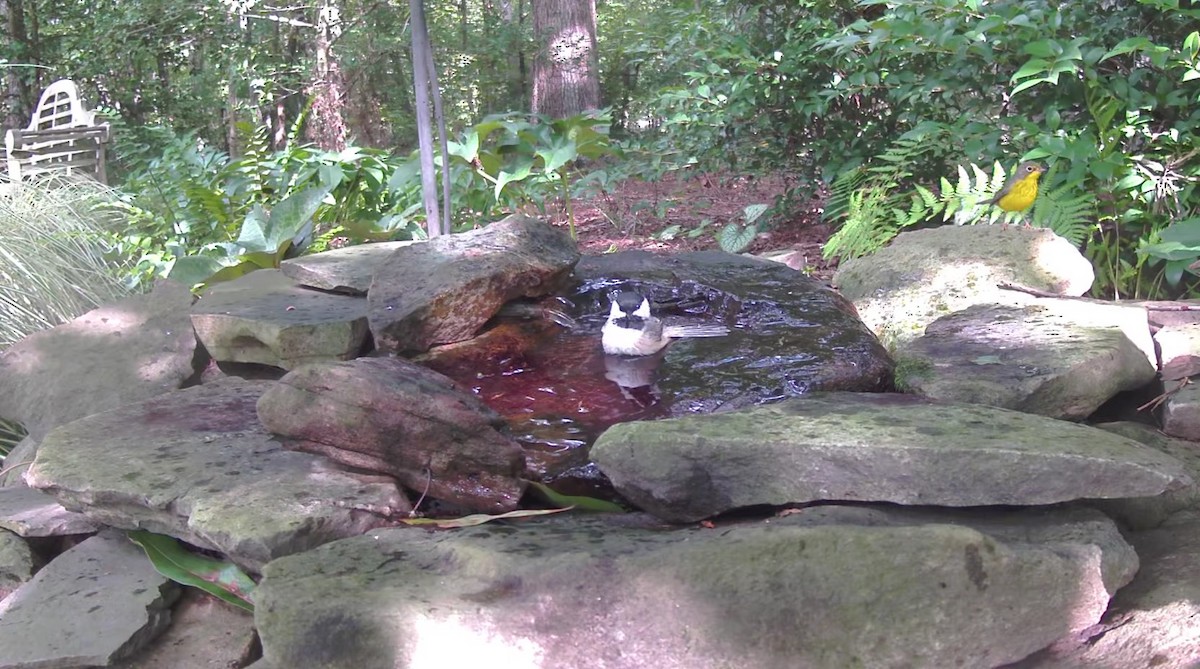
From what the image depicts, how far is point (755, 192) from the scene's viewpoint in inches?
282

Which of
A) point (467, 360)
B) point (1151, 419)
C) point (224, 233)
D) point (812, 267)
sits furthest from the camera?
point (224, 233)

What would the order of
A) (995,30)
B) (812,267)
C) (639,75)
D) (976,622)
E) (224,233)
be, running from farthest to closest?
(639,75), (224,233), (812,267), (995,30), (976,622)

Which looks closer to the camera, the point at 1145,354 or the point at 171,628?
the point at 171,628

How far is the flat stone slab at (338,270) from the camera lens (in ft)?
11.8

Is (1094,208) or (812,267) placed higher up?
(1094,208)

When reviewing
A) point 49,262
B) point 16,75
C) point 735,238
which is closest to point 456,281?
point 49,262

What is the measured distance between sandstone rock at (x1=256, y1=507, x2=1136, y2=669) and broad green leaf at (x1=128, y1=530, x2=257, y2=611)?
393 millimetres

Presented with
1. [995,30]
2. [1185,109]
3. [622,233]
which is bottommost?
[622,233]

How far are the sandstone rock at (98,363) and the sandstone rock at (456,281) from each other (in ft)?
2.47

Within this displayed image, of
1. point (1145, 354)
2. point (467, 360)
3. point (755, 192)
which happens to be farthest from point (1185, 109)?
point (755, 192)

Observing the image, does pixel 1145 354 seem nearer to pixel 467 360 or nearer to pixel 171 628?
pixel 467 360

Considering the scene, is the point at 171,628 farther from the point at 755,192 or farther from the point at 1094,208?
the point at 755,192

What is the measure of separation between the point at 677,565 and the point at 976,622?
1.74 ft

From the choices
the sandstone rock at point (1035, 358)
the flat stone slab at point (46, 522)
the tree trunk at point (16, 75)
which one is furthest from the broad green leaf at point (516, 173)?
the tree trunk at point (16, 75)
